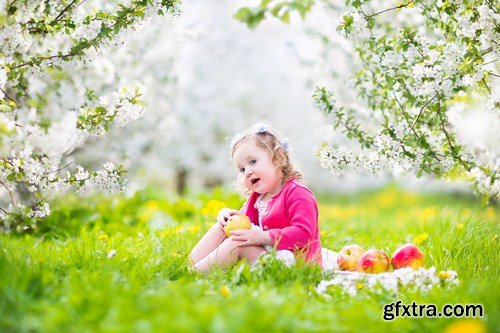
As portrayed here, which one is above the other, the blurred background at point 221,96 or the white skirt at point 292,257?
the blurred background at point 221,96

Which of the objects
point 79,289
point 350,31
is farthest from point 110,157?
point 79,289

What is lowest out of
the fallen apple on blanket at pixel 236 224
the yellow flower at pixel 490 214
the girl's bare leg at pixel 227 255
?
the girl's bare leg at pixel 227 255

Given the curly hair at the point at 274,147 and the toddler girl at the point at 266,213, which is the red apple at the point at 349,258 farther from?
the curly hair at the point at 274,147

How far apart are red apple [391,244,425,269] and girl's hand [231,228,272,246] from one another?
2.51ft

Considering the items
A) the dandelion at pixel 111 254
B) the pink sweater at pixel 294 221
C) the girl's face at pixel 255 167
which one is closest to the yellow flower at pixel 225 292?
the pink sweater at pixel 294 221

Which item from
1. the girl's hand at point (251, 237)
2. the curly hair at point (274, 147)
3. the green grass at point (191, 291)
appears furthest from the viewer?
the curly hair at point (274, 147)

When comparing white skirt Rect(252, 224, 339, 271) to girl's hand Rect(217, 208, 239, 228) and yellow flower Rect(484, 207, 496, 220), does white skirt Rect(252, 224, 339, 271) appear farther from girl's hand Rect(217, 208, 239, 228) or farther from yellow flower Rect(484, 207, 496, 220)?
yellow flower Rect(484, 207, 496, 220)

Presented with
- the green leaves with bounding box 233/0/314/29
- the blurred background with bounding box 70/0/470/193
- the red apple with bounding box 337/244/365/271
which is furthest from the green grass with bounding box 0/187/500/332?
the blurred background with bounding box 70/0/470/193

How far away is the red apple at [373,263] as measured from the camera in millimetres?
3367

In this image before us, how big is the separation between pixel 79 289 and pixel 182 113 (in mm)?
9614

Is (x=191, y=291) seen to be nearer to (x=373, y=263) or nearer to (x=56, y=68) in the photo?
(x=373, y=263)

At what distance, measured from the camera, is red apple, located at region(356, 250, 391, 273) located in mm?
3367

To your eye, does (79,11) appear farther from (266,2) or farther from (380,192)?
(380,192)

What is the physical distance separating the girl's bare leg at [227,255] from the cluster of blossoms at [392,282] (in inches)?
19.8
